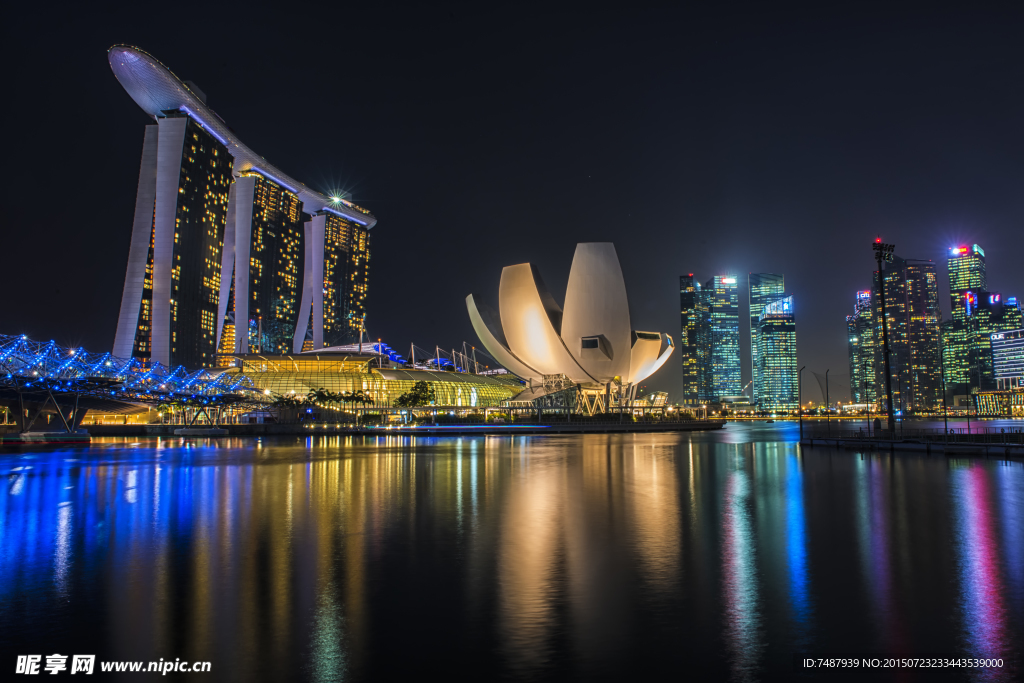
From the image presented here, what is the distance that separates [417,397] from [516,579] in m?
63.5

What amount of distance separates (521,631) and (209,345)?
105938 mm

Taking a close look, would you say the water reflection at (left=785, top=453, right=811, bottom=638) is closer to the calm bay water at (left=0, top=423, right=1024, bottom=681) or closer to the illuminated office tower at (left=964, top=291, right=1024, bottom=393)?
the calm bay water at (left=0, top=423, right=1024, bottom=681)

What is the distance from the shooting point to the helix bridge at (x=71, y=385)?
41.1 m

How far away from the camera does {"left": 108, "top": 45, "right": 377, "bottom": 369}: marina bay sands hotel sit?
74.9 meters

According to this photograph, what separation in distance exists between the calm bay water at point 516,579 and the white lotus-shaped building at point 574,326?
40.5 metres

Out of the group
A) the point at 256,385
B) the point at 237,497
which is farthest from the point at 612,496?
the point at 256,385

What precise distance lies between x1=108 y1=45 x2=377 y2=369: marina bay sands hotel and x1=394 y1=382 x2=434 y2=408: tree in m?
25.2

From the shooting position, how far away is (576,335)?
57281 mm

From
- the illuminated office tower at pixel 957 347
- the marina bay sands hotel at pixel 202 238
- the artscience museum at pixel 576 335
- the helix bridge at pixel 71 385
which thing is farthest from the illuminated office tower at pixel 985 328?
the helix bridge at pixel 71 385

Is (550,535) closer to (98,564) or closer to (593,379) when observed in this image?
(98,564)

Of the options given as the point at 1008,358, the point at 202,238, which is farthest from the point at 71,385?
the point at 1008,358

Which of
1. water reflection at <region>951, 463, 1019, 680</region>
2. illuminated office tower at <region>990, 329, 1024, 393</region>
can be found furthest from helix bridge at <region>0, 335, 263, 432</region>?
illuminated office tower at <region>990, 329, 1024, 393</region>

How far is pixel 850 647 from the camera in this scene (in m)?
5.23

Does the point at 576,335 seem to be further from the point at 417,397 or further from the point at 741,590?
the point at 741,590
